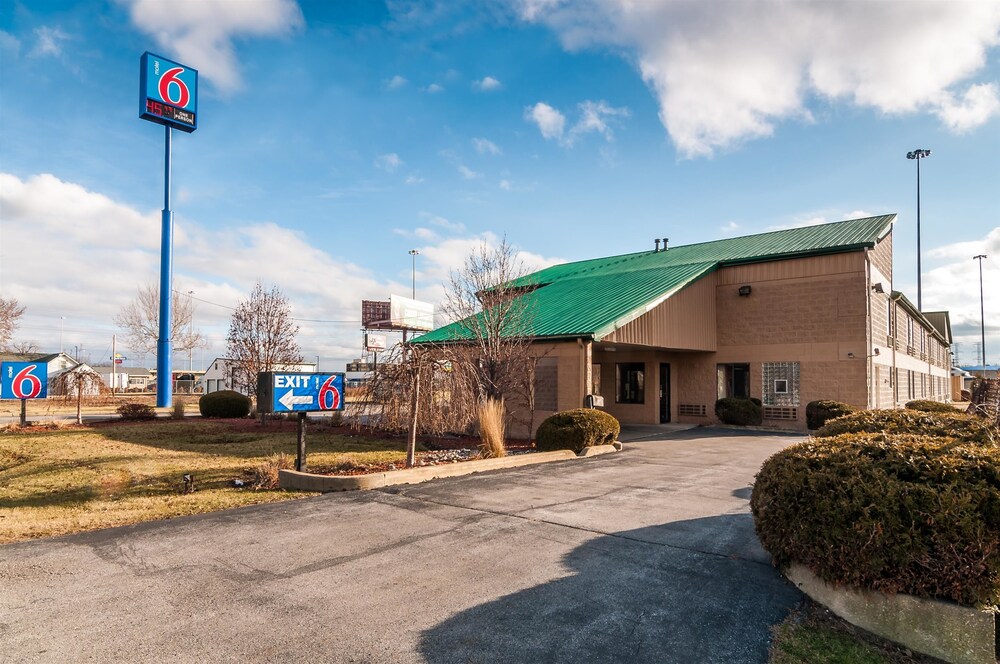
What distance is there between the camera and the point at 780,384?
22609mm

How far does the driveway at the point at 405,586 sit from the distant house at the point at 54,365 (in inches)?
768

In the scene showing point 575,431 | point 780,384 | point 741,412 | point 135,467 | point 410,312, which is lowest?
point 135,467

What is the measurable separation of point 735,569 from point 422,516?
3.75 meters

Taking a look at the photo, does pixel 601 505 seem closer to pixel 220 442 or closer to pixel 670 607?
pixel 670 607

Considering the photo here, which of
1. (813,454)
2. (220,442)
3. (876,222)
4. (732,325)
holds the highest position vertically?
(876,222)

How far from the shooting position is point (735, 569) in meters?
5.52

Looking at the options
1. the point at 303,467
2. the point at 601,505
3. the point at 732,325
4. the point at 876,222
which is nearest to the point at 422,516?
the point at 601,505

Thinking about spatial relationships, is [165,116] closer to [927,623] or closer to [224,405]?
[224,405]

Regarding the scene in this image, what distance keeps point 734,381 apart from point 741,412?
6.62 ft

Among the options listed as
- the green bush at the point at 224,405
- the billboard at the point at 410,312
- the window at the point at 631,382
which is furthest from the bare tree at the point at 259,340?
the billboard at the point at 410,312

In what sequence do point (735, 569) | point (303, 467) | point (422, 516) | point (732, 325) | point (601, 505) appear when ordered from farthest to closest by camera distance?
point (732, 325) < point (303, 467) < point (601, 505) < point (422, 516) < point (735, 569)

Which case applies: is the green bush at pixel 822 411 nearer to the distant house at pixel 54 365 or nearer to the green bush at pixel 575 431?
the green bush at pixel 575 431

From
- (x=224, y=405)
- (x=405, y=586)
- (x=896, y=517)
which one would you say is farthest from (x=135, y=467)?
(x=224, y=405)

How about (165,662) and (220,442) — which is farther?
(220,442)
